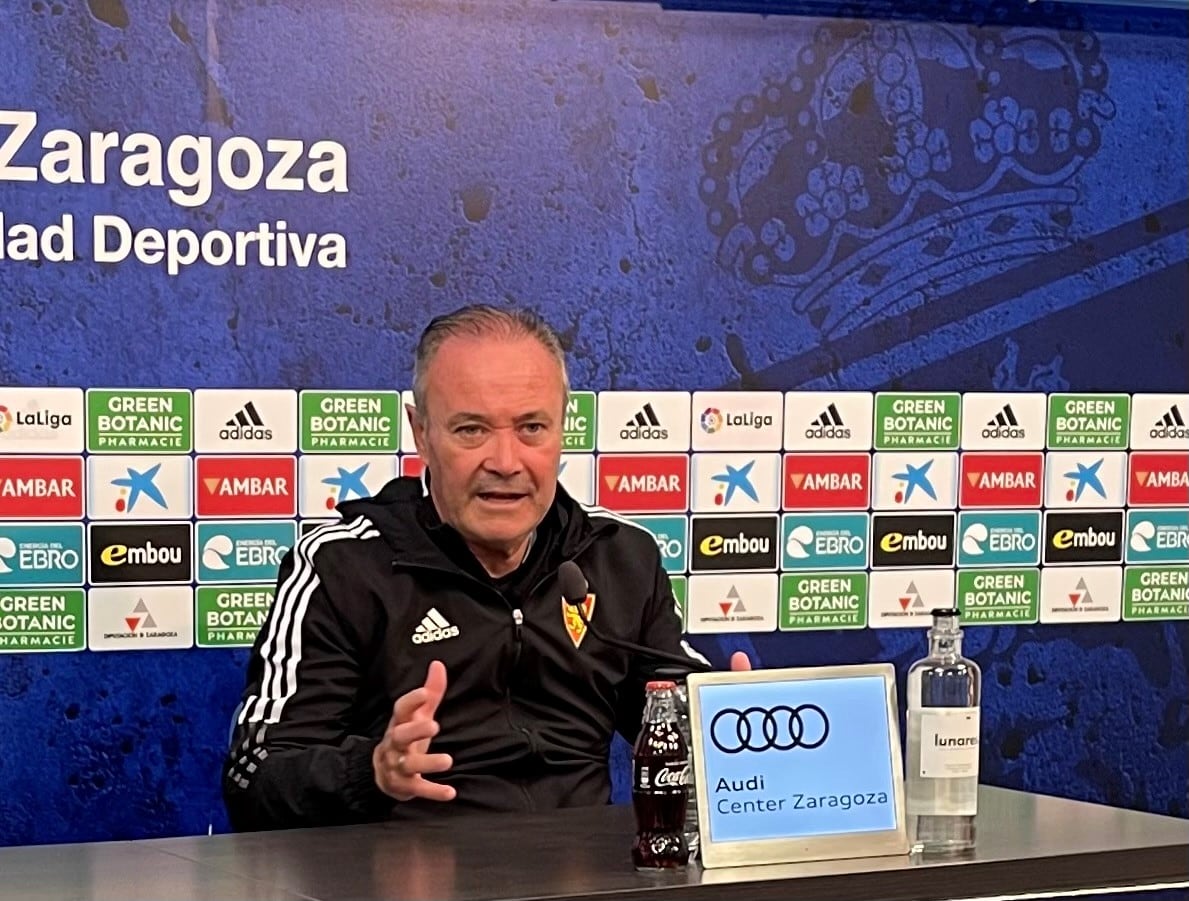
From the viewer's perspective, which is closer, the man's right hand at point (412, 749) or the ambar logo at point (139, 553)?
the man's right hand at point (412, 749)

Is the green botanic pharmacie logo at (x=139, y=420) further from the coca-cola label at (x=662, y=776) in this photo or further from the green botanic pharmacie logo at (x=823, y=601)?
the coca-cola label at (x=662, y=776)

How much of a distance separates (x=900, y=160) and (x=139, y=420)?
1506mm

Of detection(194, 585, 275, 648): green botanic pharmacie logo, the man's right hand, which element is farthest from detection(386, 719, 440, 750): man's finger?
detection(194, 585, 275, 648): green botanic pharmacie logo

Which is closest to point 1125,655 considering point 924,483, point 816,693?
point 924,483

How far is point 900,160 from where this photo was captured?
11.5 feet

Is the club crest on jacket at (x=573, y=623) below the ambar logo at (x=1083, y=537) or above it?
below

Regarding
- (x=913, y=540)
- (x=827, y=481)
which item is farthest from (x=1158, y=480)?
(x=827, y=481)

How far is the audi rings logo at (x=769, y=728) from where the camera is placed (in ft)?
6.00

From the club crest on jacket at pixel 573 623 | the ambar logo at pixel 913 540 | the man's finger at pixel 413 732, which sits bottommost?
the man's finger at pixel 413 732

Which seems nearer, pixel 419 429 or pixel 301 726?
pixel 301 726

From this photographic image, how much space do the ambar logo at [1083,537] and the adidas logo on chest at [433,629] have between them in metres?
1.61

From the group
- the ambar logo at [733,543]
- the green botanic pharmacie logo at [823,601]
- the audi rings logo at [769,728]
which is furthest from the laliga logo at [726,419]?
the audi rings logo at [769,728]

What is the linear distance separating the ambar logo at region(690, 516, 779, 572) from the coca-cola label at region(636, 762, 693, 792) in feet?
5.17

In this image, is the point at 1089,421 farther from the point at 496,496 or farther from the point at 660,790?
the point at 660,790
